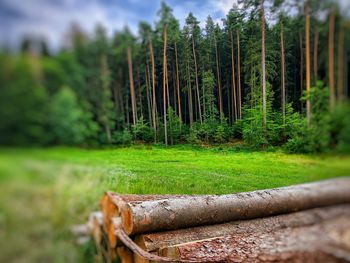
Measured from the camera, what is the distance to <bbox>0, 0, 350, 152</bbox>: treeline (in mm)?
1037

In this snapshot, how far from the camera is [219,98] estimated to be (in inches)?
50.6

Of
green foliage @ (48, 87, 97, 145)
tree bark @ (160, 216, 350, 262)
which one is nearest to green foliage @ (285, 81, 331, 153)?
tree bark @ (160, 216, 350, 262)

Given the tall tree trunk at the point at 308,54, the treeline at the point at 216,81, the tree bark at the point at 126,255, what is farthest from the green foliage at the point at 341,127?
the tree bark at the point at 126,255

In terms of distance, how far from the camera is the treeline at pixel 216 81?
3.40 ft

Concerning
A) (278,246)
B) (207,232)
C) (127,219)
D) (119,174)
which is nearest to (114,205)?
(127,219)

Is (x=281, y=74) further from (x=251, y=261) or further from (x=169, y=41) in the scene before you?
(x=251, y=261)

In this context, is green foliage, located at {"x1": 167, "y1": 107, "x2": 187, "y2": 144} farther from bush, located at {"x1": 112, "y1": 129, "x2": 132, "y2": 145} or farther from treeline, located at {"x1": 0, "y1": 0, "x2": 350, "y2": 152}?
bush, located at {"x1": 112, "y1": 129, "x2": 132, "y2": 145}

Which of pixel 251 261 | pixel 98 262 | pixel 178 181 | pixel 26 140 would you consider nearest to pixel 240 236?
pixel 251 261

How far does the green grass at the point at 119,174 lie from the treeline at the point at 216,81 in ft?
0.16

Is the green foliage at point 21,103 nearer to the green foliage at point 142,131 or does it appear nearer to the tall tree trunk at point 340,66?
the green foliage at point 142,131

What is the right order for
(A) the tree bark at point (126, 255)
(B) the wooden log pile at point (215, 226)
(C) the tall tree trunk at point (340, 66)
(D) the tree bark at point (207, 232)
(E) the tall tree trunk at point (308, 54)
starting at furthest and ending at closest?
(A) the tree bark at point (126, 255)
(D) the tree bark at point (207, 232)
(B) the wooden log pile at point (215, 226)
(E) the tall tree trunk at point (308, 54)
(C) the tall tree trunk at point (340, 66)

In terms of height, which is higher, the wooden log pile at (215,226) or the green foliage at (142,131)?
the green foliage at (142,131)

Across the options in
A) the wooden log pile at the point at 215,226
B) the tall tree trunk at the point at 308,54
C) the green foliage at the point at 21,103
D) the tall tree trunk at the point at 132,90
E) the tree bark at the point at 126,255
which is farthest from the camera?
the tree bark at the point at 126,255

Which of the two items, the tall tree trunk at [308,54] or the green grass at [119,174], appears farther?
the tall tree trunk at [308,54]
